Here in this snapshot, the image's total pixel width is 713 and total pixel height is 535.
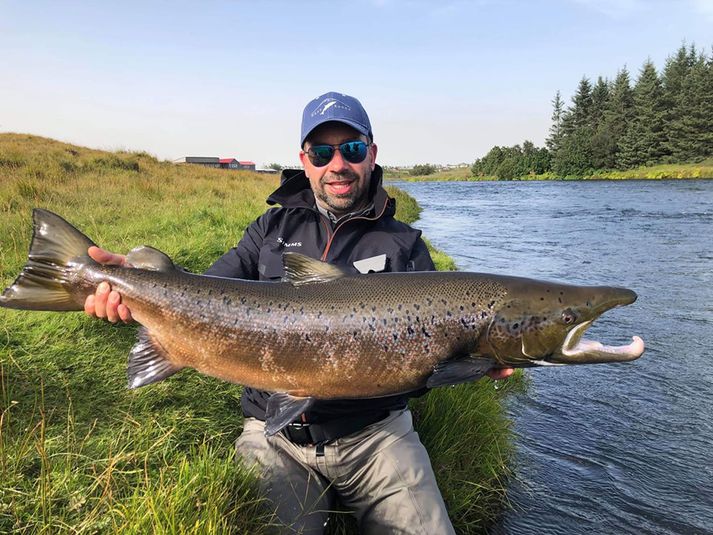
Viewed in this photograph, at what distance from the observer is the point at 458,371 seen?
278 centimetres

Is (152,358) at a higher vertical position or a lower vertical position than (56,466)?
higher

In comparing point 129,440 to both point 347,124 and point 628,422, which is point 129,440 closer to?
point 347,124

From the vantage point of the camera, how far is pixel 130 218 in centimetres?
1012

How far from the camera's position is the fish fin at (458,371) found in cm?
274

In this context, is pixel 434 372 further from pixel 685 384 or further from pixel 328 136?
pixel 685 384

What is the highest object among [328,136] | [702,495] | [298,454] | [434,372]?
[328,136]

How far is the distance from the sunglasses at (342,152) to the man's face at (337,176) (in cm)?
3

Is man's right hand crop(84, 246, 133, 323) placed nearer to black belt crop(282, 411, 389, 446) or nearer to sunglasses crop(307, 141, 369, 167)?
black belt crop(282, 411, 389, 446)

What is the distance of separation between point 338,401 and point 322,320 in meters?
0.63

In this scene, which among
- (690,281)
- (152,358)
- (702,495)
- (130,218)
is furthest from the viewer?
(690,281)

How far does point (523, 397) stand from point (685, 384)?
220 centimetres

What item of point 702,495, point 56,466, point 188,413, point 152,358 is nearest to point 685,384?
point 702,495

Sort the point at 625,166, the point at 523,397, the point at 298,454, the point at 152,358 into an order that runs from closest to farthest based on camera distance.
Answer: the point at 152,358 → the point at 298,454 → the point at 523,397 → the point at 625,166

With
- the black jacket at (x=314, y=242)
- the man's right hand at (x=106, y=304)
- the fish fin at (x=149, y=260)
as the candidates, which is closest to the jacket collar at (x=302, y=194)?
the black jacket at (x=314, y=242)
